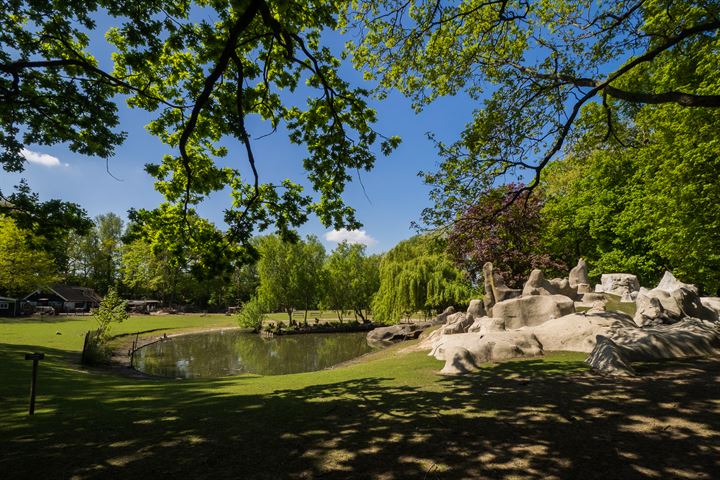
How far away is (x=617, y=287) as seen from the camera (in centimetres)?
2172

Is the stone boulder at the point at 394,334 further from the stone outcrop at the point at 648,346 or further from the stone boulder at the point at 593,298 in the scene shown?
the stone outcrop at the point at 648,346

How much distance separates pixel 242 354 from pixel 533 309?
19.3 m

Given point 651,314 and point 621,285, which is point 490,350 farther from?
point 621,285

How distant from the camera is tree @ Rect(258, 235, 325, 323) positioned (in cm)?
4066

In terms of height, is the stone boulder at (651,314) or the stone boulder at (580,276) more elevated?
the stone boulder at (580,276)

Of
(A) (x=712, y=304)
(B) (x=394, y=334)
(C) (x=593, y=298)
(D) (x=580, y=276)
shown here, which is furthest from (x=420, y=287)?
(A) (x=712, y=304)

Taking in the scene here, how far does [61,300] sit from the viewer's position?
54812 millimetres

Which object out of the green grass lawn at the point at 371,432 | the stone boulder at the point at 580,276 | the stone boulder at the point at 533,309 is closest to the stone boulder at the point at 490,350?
the green grass lawn at the point at 371,432

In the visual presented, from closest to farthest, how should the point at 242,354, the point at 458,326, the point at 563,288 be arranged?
the point at 458,326, the point at 563,288, the point at 242,354

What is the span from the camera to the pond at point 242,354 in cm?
1900

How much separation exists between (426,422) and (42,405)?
25.0ft

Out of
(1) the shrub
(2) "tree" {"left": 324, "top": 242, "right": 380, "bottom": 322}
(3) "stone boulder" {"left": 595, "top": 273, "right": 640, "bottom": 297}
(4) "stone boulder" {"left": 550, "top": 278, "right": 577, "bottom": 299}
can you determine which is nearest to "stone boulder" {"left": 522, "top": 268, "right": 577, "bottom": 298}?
(4) "stone boulder" {"left": 550, "top": 278, "right": 577, "bottom": 299}

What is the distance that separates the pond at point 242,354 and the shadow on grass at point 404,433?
41.4 feet

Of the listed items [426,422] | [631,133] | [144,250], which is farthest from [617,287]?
[144,250]
